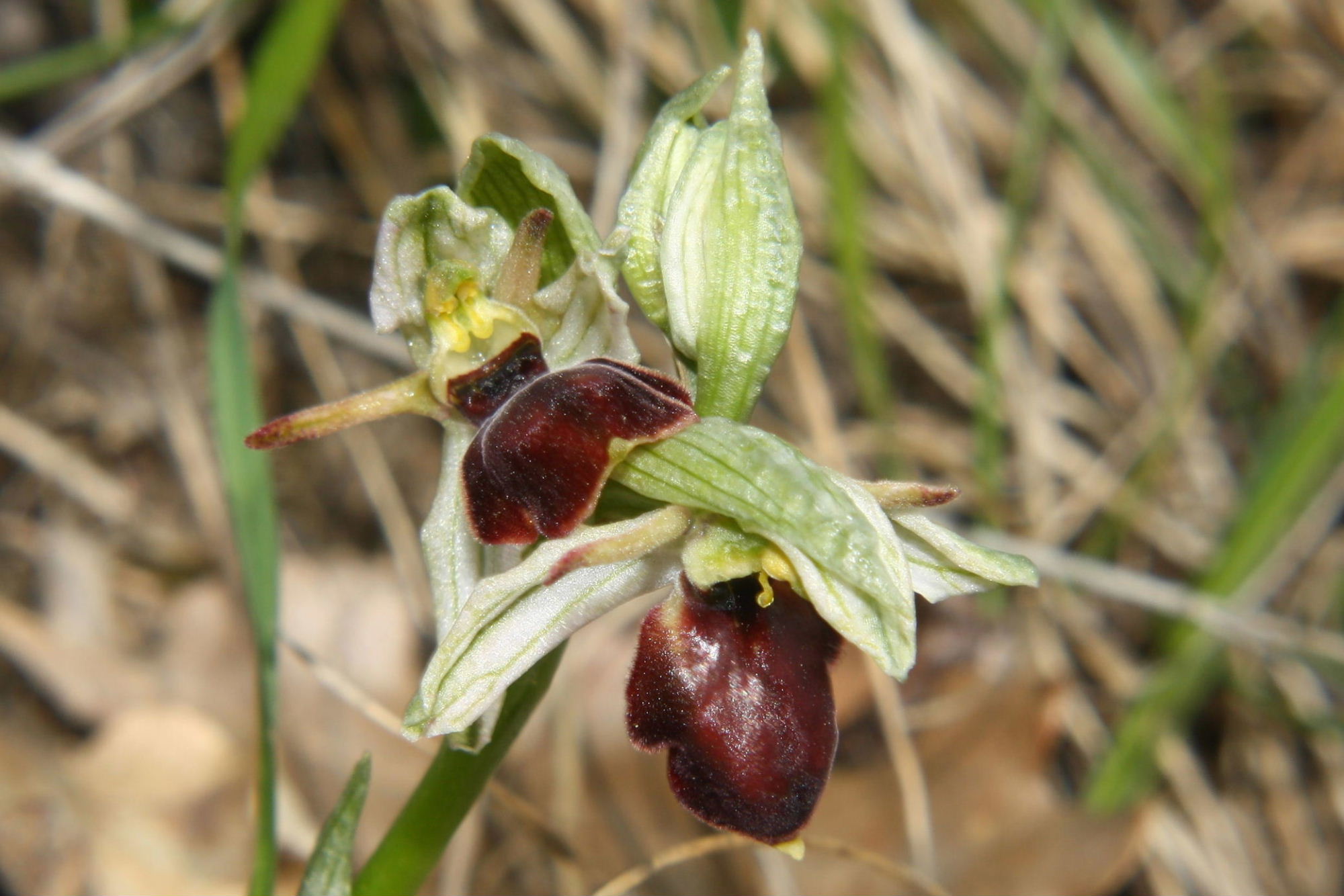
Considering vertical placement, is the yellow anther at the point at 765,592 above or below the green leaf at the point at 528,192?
below

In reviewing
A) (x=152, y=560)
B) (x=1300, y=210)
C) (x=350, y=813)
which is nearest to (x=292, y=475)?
(x=152, y=560)

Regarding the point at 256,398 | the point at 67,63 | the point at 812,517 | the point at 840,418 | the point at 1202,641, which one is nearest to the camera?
the point at 812,517

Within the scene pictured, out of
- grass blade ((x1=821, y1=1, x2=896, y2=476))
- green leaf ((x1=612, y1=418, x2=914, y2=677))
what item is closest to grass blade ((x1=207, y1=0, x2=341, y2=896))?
A: green leaf ((x1=612, y1=418, x2=914, y2=677))

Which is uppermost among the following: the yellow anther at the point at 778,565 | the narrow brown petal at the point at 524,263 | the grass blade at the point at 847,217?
the narrow brown petal at the point at 524,263

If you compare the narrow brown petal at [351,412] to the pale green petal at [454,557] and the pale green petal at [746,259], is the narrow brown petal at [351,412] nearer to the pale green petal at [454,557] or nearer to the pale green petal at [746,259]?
the pale green petal at [454,557]

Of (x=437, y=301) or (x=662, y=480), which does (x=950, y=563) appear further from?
(x=437, y=301)

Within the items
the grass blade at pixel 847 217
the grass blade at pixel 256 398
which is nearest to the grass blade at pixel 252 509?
the grass blade at pixel 256 398

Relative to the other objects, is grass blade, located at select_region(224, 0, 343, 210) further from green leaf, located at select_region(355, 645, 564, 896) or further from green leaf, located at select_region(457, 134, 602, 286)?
green leaf, located at select_region(355, 645, 564, 896)

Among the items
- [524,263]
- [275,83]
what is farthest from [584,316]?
[275,83]
